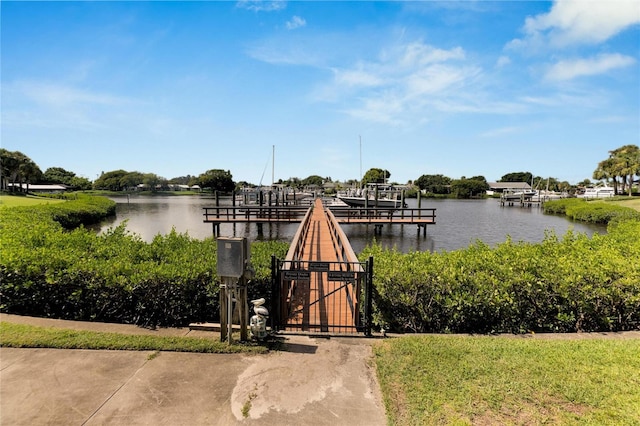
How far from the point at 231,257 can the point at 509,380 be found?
3.68 metres

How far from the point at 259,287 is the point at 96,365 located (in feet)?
7.89

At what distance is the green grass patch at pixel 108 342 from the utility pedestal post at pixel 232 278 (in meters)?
0.24

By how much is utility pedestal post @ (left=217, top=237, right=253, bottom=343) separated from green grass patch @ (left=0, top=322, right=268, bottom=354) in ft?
0.79

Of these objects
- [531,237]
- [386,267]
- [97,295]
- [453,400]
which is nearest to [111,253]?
[97,295]

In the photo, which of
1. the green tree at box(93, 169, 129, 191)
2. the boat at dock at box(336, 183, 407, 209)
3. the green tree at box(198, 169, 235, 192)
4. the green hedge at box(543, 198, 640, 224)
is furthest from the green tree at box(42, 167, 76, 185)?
the green hedge at box(543, 198, 640, 224)

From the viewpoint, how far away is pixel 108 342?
4383 millimetres

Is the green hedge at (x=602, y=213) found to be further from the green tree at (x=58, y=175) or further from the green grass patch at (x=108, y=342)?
the green tree at (x=58, y=175)

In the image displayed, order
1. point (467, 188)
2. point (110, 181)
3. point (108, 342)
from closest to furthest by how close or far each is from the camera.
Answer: point (108, 342) < point (467, 188) < point (110, 181)

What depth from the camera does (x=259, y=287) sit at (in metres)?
5.56

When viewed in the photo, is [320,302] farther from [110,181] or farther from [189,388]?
[110,181]

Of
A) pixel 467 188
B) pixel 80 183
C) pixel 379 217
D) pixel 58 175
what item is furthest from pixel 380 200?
pixel 58 175

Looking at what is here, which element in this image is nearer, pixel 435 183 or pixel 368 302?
pixel 368 302

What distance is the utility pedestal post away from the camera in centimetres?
446

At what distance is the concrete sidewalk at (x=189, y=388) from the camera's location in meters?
3.12
